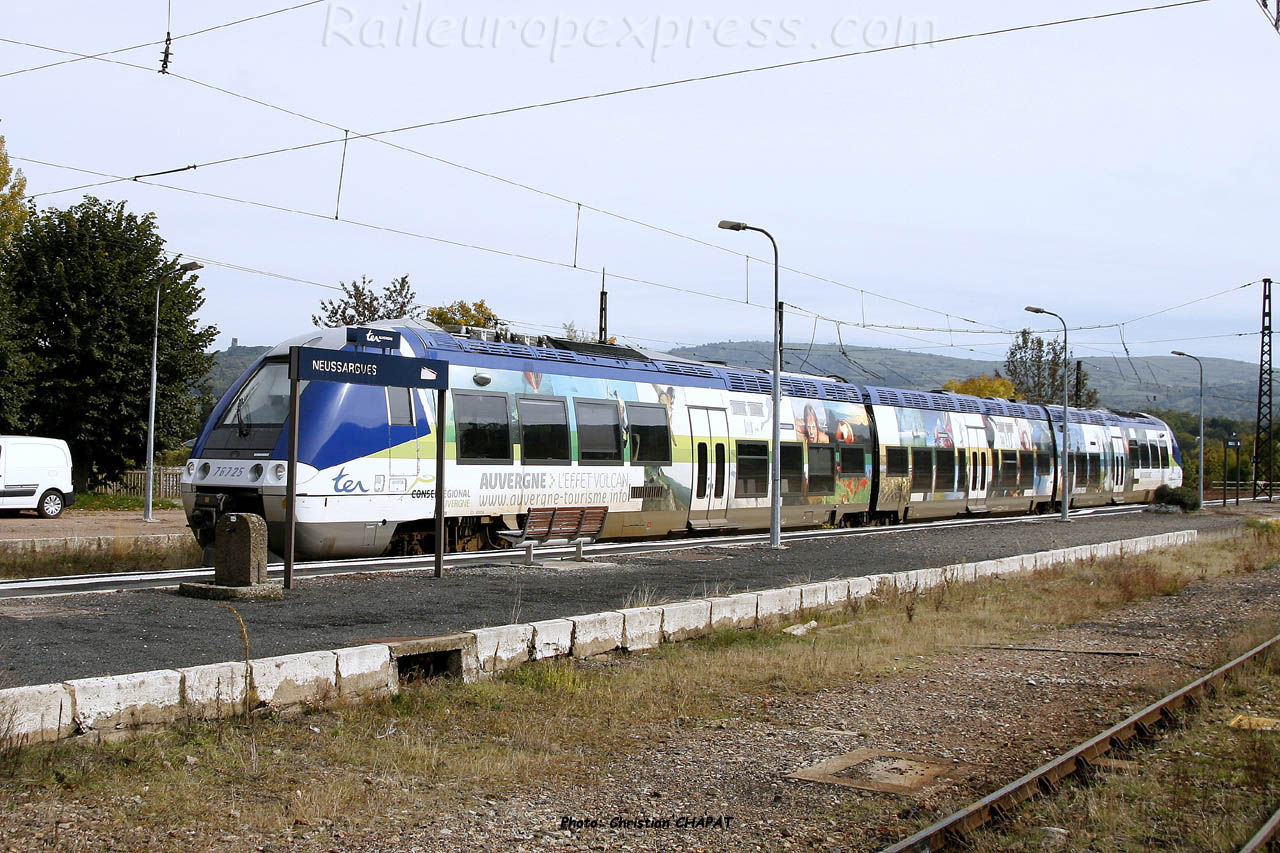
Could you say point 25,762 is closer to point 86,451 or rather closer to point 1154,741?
point 1154,741

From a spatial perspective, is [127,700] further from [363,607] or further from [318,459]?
[318,459]

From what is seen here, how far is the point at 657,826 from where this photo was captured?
6.00 m

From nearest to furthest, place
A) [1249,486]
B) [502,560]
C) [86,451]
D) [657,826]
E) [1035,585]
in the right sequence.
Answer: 1. [657,826]
2. [502,560]
3. [1035,585]
4. [86,451]
5. [1249,486]

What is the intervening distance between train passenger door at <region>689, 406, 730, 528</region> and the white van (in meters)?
20.0

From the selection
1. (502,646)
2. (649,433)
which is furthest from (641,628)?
(649,433)

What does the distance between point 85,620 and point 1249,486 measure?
255 ft

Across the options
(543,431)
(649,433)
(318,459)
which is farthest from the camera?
(649,433)

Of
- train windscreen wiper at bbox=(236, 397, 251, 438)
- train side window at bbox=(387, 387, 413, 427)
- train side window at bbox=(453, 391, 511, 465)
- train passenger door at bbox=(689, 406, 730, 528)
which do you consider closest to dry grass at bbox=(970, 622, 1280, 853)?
train side window at bbox=(387, 387, 413, 427)

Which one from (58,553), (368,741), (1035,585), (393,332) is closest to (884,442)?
(1035,585)

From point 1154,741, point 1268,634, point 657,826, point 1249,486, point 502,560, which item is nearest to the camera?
point 657,826

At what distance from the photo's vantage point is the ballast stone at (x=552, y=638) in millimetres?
9859

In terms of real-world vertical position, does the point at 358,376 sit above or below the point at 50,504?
above

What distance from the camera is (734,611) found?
490 inches

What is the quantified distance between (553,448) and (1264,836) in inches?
514
